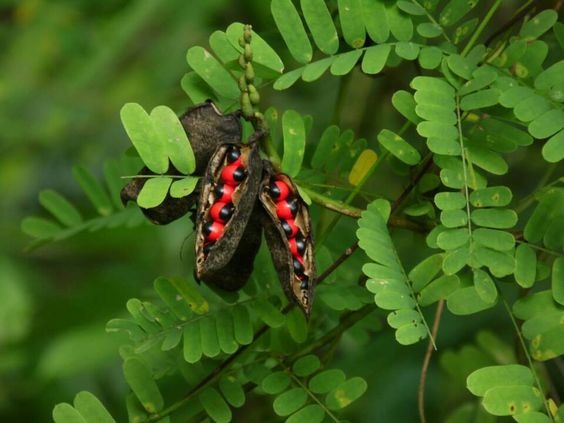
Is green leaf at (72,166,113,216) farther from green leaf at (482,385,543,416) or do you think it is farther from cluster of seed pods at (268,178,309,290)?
green leaf at (482,385,543,416)

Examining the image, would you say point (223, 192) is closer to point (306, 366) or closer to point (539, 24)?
point (306, 366)

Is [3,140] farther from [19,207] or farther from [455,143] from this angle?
[455,143]

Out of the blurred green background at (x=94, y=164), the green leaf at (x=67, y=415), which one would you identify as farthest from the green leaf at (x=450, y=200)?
the blurred green background at (x=94, y=164)

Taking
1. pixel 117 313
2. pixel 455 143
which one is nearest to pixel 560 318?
Result: pixel 455 143

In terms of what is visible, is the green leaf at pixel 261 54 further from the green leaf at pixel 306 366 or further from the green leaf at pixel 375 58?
the green leaf at pixel 306 366

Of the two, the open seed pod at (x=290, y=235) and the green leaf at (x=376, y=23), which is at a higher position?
the green leaf at (x=376, y=23)
